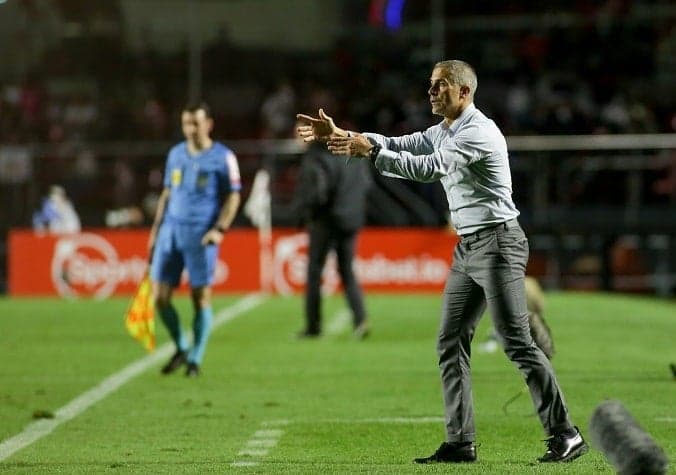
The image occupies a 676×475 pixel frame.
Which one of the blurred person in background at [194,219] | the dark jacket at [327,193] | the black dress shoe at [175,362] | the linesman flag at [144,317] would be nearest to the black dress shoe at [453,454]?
the blurred person in background at [194,219]

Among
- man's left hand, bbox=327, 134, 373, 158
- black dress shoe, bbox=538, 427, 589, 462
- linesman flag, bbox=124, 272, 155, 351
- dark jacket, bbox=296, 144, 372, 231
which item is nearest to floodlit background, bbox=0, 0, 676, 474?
linesman flag, bbox=124, 272, 155, 351

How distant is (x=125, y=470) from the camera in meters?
7.31

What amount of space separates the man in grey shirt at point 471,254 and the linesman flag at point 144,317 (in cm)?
485

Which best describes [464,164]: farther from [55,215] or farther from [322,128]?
[55,215]

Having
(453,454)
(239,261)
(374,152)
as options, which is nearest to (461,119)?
(374,152)

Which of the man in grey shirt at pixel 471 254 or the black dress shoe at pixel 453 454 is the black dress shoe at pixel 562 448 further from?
the black dress shoe at pixel 453 454

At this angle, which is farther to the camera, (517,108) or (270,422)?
(517,108)

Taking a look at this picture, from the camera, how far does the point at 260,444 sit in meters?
8.21

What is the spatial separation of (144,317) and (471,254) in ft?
16.9

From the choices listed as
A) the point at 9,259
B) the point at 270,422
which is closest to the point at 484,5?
the point at 9,259

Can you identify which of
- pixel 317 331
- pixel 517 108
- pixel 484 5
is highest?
pixel 484 5

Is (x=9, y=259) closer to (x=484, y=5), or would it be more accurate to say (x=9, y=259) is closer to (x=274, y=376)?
(x=484, y=5)

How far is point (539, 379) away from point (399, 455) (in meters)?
0.88

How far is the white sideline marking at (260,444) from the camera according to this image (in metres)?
7.53
